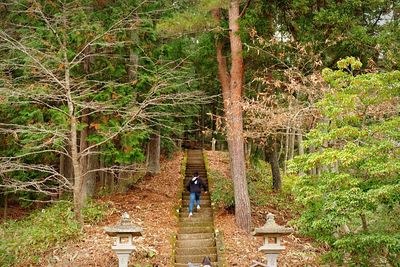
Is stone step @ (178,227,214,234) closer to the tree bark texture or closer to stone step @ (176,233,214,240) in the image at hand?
stone step @ (176,233,214,240)

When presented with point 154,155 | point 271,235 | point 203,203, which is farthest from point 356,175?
point 154,155

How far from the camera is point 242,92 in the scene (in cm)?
1525

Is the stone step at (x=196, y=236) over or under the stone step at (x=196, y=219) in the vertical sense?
under

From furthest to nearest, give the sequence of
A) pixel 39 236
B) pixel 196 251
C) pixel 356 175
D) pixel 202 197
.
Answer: pixel 202 197 → pixel 196 251 → pixel 39 236 → pixel 356 175

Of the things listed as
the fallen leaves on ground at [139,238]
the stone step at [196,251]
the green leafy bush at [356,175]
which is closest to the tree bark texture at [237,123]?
the stone step at [196,251]

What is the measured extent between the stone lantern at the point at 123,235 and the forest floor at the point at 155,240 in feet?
3.64

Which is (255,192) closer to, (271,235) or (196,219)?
(196,219)

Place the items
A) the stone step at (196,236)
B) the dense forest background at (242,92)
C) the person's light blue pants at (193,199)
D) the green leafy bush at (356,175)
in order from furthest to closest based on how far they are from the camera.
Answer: the person's light blue pants at (193,199), the stone step at (196,236), the dense forest background at (242,92), the green leafy bush at (356,175)

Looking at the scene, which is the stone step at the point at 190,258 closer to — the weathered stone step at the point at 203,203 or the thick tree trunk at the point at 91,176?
the weathered stone step at the point at 203,203

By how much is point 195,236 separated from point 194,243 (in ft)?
1.53

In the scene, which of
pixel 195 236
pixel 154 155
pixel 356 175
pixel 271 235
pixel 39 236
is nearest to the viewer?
pixel 356 175

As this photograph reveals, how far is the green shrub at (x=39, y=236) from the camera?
42.2 ft

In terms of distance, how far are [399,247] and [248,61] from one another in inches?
317

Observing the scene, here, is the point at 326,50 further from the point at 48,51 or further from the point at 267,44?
the point at 48,51
